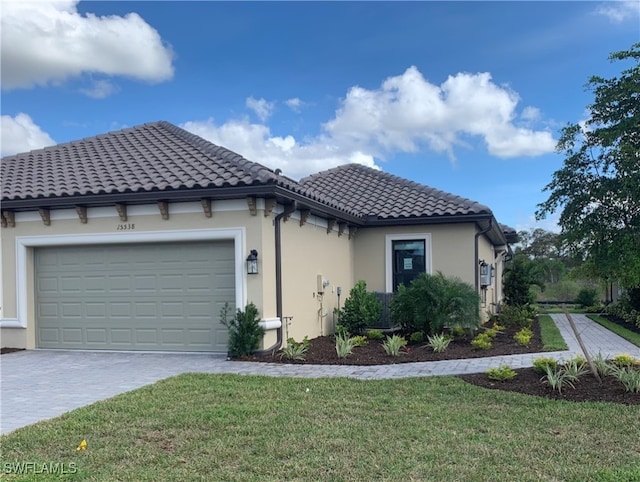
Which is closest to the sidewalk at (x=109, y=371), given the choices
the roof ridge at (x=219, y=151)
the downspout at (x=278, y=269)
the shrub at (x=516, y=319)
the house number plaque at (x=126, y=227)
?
the downspout at (x=278, y=269)

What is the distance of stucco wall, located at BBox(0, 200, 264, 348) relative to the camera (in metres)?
9.60

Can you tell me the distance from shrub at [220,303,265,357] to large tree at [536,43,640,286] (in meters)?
11.5

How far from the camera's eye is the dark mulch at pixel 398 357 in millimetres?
9117

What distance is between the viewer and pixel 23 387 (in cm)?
741

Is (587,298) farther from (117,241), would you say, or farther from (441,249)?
(117,241)

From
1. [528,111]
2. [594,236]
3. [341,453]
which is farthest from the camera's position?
[528,111]

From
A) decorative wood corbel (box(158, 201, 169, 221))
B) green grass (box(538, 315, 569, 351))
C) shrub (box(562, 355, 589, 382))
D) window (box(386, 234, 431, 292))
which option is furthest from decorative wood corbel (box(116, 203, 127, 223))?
green grass (box(538, 315, 569, 351))

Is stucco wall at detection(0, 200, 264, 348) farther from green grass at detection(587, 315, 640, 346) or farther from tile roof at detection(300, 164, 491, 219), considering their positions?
green grass at detection(587, 315, 640, 346)

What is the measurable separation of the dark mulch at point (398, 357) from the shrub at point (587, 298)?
51.8 ft

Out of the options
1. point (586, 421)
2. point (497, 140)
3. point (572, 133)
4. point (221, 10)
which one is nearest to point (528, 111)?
point (572, 133)

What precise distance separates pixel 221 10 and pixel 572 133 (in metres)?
11.5

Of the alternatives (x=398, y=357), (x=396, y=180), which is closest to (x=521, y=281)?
(x=396, y=180)

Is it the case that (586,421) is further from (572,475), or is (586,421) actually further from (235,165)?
(235,165)

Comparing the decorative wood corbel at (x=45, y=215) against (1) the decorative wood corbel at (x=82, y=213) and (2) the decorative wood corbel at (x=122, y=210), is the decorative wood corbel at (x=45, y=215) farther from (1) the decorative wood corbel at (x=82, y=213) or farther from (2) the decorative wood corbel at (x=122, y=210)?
(2) the decorative wood corbel at (x=122, y=210)
